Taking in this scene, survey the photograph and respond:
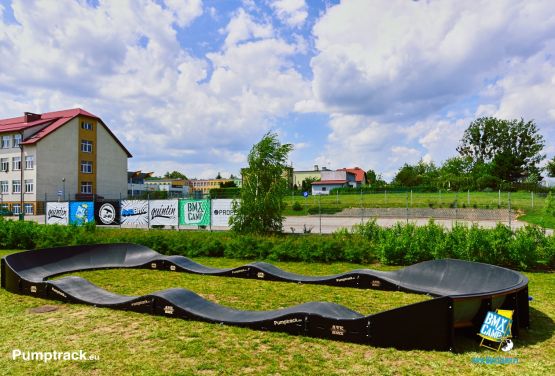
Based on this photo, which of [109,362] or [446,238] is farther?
[446,238]

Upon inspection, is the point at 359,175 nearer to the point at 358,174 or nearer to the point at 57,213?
the point at 358,174

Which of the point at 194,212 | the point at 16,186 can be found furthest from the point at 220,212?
the point at 16,186

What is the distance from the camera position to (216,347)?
5.59 metres

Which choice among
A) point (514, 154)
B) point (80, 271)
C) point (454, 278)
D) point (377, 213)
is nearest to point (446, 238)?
point (454, 278)

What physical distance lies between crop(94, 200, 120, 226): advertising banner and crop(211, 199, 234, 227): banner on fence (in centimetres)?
803

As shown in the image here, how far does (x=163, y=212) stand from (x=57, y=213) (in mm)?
8720

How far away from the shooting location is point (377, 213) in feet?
118

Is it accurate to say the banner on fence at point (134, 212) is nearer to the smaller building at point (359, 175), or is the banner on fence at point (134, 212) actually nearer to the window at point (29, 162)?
the window at point (29, 162)

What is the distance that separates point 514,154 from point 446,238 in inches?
3036

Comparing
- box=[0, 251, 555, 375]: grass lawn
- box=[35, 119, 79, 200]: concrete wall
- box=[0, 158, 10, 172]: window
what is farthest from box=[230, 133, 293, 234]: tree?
Result: box=[0, 158, 10, 172]: window

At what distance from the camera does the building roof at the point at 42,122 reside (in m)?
49.0

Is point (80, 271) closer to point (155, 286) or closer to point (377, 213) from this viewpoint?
point (155, 286)

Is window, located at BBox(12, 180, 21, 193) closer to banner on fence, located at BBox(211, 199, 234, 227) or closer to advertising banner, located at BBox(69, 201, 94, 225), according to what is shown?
advertising banner, located at BBox(69, 201, 94, 225)

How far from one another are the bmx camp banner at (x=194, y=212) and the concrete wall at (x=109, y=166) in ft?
123
